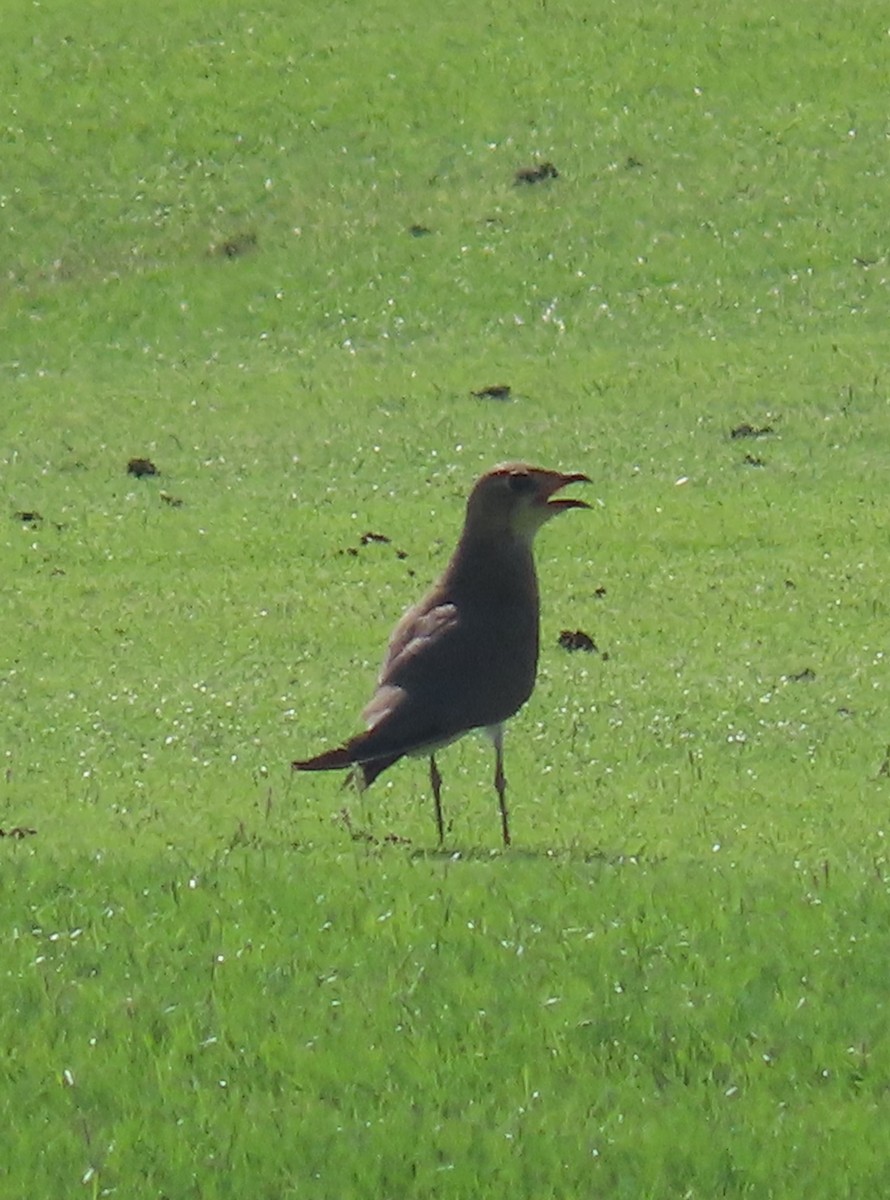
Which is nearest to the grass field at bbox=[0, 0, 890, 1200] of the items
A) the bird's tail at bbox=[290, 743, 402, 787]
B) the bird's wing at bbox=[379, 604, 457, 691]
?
the bird's tail at bbox=[290, 743, 402, 787]

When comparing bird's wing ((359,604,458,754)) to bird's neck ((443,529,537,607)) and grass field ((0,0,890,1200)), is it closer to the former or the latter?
bird's neck ((443,529,537,607))

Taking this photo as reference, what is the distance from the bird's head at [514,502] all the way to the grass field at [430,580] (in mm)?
1468

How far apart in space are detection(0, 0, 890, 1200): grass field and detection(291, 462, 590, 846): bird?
492 mm

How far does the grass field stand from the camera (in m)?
7.83

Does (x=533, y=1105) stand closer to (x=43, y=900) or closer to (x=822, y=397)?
(x=43, y=900)

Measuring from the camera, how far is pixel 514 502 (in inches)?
448

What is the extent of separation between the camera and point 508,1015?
829cm

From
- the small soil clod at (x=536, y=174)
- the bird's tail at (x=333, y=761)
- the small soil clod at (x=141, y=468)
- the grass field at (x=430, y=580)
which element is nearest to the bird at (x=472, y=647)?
the bird's tail at (x=333, y=761)

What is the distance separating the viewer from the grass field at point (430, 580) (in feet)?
25.7

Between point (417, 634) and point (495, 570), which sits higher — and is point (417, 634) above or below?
below

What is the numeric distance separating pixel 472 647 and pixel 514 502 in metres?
0.83

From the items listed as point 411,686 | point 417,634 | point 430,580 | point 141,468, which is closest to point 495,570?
point 417,634

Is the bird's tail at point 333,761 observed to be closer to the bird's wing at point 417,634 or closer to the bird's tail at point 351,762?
the bird's tail at point 351,762

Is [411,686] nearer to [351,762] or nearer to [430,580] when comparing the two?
[351,762]
